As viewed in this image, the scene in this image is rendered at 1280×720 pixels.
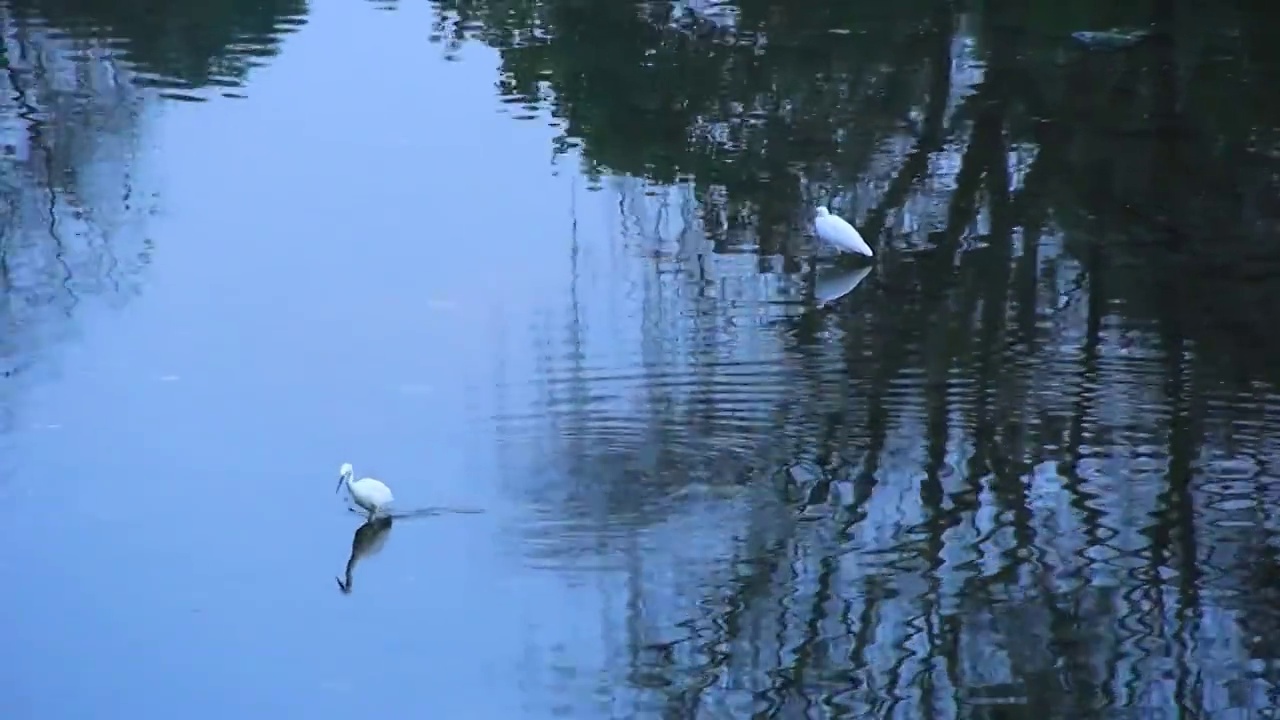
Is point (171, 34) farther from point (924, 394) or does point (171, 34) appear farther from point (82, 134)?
point (924, 394)

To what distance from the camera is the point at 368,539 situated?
7328mm

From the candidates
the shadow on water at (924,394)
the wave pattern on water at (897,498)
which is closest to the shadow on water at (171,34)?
the shadow on water at (924,394)

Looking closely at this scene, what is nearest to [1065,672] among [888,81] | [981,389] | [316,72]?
[981,389]

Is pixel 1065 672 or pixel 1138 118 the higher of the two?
pixel 1138 118

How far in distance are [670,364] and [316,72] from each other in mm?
7506

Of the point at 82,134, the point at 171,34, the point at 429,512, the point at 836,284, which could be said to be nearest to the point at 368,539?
the point at 429,512

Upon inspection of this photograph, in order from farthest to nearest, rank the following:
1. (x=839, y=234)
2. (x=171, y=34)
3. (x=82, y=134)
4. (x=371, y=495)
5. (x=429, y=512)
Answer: (x=171, y=34) → (x=82, y=134) → (x=839, y=234) → (x=429, y=512) → (x=371, y=495)

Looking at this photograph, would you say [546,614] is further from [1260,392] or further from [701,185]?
[701,185]

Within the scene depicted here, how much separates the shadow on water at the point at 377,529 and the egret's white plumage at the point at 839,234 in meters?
3.30

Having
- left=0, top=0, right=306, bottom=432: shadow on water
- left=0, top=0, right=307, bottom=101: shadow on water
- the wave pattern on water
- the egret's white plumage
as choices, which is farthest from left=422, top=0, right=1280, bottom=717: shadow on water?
left=0, top=0, right=307, bottom=101: shadow on water

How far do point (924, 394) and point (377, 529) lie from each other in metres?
2.48

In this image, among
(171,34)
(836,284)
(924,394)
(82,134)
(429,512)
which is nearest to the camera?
(429,512)

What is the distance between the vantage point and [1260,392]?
27.3 feet

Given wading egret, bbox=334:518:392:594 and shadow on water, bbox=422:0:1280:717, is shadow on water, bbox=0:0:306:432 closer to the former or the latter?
wading egret, bbox=334:518:392:594
